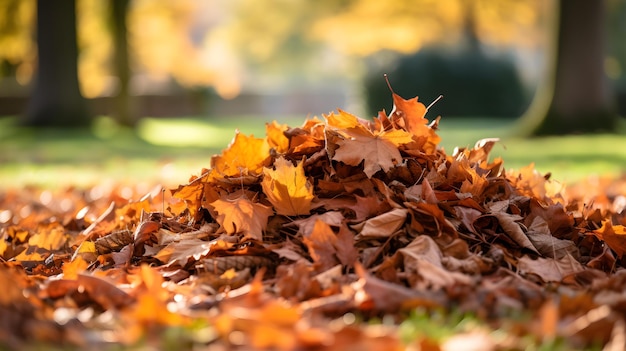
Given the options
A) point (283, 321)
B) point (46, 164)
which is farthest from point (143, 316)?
point (46, 164)

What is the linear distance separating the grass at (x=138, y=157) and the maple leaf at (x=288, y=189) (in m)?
4.14

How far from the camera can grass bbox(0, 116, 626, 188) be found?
27.8 feet

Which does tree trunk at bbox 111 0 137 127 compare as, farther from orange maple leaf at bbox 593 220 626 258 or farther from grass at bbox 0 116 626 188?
orange maple leaf at bbox 593 220 626 258

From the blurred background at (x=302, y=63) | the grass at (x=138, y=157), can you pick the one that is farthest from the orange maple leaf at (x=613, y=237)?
the blurred background at (x=302, y=63)

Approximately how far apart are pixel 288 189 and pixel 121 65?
55.9ft

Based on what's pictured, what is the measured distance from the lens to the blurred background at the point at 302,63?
13617 mm

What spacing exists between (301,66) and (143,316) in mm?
61354

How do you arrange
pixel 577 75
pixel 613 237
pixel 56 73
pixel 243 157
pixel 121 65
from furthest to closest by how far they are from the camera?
1. pixel 121 65
2. pixel 56 73
3. pixel 577 75
4. pixel 243 157
5. pixel 613 237

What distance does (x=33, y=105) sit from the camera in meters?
17.2

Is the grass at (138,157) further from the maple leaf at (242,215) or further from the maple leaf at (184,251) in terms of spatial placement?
the maple leaf at (184,251)

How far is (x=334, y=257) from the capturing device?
274 cm

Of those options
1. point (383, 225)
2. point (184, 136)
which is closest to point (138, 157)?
point (184, 136)

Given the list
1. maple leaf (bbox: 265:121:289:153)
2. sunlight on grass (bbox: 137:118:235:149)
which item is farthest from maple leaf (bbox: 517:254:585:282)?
sunlight on grass (bbox: 137:118:235:149)

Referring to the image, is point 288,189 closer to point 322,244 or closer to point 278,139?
point 322,244
